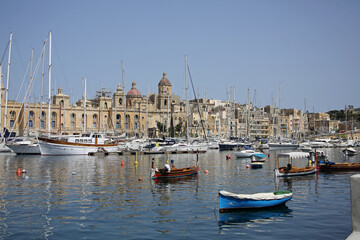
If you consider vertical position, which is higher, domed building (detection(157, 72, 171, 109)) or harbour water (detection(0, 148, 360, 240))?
domed building (detection(157, 72, 171, 109))

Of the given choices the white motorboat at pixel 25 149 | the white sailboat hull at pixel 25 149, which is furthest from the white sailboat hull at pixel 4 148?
the white sailboat hull at pixel 25 149

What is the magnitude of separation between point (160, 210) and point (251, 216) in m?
4.48

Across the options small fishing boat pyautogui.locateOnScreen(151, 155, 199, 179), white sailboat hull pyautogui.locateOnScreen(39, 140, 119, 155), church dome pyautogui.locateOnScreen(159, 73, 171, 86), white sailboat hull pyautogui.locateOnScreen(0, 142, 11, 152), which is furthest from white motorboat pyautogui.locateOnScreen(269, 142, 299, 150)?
church dome pyautogui.locateOnScreen(159, 73, 171, 86)

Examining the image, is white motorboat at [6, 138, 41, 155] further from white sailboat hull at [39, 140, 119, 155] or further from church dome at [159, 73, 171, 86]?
church dome at [159, 73, 171, 86]

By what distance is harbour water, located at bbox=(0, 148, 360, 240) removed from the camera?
17.0 meters

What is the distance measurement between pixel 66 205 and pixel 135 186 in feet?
23.5

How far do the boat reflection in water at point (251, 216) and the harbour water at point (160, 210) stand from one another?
4cm


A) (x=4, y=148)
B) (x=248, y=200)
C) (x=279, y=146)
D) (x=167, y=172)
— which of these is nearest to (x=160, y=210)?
(x=248, y=200)

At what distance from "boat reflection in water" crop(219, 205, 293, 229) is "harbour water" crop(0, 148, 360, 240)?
4cm

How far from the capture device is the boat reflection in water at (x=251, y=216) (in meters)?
18.4

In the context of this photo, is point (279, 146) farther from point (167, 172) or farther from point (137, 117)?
point (167, 172)

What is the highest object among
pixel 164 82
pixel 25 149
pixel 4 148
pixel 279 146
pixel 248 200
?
pixel 164 82

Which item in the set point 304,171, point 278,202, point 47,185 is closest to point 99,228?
point 278,202

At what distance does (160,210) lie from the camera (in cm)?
2083
